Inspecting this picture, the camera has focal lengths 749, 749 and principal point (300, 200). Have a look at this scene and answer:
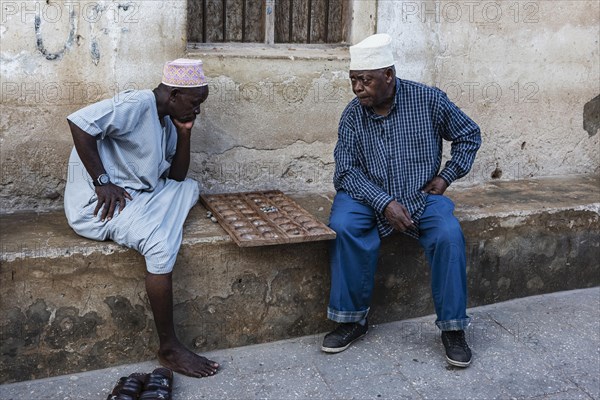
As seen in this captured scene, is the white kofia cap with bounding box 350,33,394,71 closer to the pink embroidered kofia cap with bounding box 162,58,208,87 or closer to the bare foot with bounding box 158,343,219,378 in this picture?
the pink embroidered kofia cap with bounding box 162,58,208,87

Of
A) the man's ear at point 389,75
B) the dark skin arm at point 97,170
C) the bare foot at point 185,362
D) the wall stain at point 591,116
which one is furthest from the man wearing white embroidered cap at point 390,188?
the wall stain at point 591,116

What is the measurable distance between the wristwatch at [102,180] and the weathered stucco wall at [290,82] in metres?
0.65

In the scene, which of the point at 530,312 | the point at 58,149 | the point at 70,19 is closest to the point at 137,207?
the point at 58,149

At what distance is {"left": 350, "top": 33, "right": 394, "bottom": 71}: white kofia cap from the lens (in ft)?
11.4

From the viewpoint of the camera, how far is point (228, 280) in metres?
3.58

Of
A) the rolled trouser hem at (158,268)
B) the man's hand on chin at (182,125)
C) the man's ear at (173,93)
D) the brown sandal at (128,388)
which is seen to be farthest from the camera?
the man's hand on chin at (182,125)

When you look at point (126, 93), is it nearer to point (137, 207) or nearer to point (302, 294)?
point (137, 207)

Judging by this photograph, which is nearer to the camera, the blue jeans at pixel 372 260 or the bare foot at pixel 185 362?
the bare foot at pixel 185 362

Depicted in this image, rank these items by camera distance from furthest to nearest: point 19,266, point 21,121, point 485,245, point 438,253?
1. point 485,245
2. point 21,121
3. point 438,253
4. point 19,266

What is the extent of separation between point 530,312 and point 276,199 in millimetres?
1536

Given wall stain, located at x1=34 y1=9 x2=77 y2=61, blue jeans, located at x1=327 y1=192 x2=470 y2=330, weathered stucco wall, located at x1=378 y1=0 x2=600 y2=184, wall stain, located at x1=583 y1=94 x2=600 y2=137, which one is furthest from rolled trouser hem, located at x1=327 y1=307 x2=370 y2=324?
wall stain, located at x1=583 y1=94 x2=600 y2=137

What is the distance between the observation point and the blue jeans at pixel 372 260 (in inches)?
139

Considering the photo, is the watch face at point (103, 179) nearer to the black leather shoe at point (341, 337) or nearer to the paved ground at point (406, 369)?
the paved ground at point (406, 369)

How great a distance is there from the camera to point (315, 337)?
382 cm
